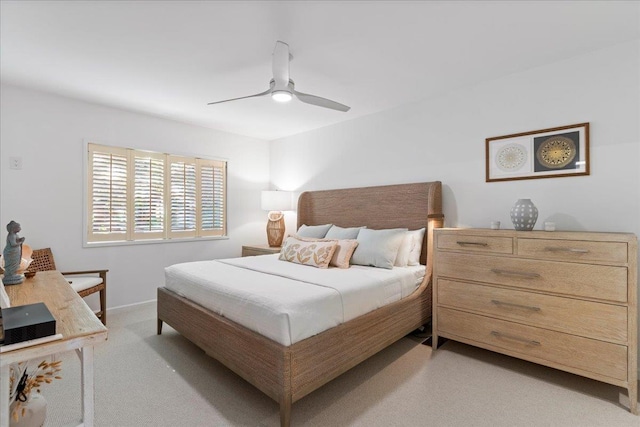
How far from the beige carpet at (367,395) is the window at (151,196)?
1658 millimetres

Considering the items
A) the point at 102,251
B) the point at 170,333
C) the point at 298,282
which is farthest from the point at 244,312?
the point at 102,251

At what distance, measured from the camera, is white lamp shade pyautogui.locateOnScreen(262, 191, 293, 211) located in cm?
479

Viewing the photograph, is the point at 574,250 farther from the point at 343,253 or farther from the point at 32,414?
the point at 32,414

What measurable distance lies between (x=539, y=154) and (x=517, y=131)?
0.29 m

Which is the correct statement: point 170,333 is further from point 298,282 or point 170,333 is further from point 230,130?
point 230,130

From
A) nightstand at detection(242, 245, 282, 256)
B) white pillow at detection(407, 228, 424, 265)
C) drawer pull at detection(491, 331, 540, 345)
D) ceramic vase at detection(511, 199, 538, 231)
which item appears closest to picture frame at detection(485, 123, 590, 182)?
ceramic vase at detection(511, 199, 538, 231)

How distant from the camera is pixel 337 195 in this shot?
423 centimetres

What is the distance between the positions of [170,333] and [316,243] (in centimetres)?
170

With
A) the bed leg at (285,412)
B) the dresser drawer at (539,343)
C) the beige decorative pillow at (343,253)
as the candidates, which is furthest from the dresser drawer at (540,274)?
the bed leg at (285,412)

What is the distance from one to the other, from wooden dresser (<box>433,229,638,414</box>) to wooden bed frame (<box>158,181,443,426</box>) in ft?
1.49

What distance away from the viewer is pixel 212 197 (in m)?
4.68

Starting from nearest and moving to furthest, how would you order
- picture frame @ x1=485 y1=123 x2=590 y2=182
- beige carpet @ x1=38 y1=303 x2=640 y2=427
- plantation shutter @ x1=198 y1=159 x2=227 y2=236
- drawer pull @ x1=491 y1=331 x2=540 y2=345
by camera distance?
beige carpet @ x1=38 y1=303 x2=640 y2=427, drawer pull @ x1=491 y1=331 x2=540 y2=345, picture frame @ x1=485 y1=123 x2=590 y2=182, plantation shutter @ x1=198 y1=159 x2=227 y2=236

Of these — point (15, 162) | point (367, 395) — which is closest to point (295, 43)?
point (367, 395)

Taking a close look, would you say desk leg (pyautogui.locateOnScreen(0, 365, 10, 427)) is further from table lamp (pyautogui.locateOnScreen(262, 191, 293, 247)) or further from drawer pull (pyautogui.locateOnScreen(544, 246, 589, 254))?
table lamp (pyautogui.locateOnScreen(262, 191, 293, 247))
